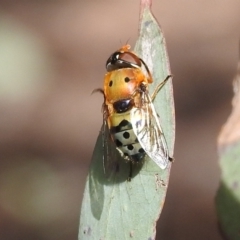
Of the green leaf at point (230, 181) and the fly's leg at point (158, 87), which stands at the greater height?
the fly's leg at point (158, 87)

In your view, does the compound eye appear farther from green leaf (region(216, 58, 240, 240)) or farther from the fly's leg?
green leaf (region(216, 58, 240, 240))

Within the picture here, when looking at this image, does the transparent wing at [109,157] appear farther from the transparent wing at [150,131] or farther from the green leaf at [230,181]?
the green leaf at [230,181]

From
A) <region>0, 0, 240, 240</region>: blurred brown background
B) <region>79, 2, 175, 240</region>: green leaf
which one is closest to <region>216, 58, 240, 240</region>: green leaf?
<region>79, 2, 175, 240</region>: green leaf

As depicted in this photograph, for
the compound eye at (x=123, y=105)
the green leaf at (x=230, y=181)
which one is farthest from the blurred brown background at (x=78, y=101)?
the green leaf at (x=230, y=181)

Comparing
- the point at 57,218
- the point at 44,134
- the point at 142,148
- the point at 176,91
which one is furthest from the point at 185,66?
Result: the point at 142,148

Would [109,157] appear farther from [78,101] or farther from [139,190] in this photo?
[78,101]

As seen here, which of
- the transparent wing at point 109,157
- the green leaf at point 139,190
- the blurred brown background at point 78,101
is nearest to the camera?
the green leaf at point 139,190

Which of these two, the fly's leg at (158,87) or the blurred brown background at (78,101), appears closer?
the fly's leg at (158,87)

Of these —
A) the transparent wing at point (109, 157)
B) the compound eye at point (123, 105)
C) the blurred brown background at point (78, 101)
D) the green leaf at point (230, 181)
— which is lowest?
the green leaf at point (230, 181)

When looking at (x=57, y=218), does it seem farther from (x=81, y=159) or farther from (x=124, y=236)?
(x=124, y=236)
